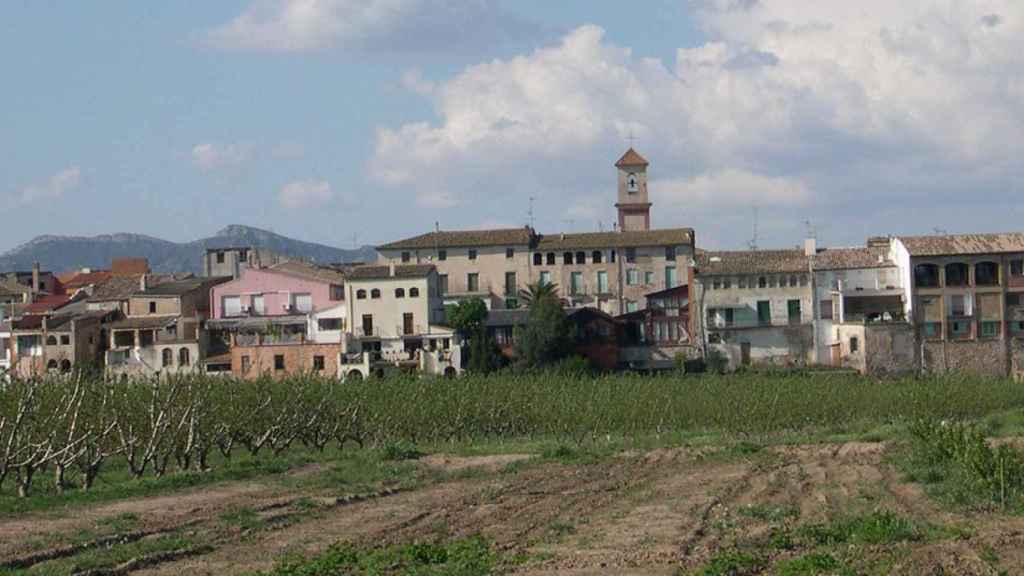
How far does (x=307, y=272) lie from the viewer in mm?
83125

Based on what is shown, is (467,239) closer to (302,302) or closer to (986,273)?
(302,302)

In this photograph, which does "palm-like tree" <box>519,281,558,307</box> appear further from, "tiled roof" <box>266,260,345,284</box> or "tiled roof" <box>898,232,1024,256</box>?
"tiled roof" <box>898,232,1024,256</box>

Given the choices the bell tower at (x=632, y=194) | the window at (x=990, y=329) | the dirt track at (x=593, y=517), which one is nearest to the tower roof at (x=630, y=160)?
the bell tower at (x=632, y=194)

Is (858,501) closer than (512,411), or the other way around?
(858,501)

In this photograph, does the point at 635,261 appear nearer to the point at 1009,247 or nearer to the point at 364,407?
the point at 1009,247

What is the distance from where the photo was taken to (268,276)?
80625 mm

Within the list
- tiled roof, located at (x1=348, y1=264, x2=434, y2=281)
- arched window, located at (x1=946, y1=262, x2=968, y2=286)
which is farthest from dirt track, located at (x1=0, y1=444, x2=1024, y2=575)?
arched window, located at (x1=946, y1=262, x2=968, y2=286)

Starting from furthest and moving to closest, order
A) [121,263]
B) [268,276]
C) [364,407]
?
[121,263] → [268,276] → [364,407]

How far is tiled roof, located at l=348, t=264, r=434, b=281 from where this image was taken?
252 feet

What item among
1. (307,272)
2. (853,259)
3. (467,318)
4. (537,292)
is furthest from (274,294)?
(853,259)

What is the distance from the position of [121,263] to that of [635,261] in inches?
1738

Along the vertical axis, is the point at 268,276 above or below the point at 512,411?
above

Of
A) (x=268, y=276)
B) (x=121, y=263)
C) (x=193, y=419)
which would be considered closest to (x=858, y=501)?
(x=193, y=419)

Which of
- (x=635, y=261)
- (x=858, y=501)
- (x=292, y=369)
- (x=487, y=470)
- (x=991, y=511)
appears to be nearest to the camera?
(x=991, y=511)
